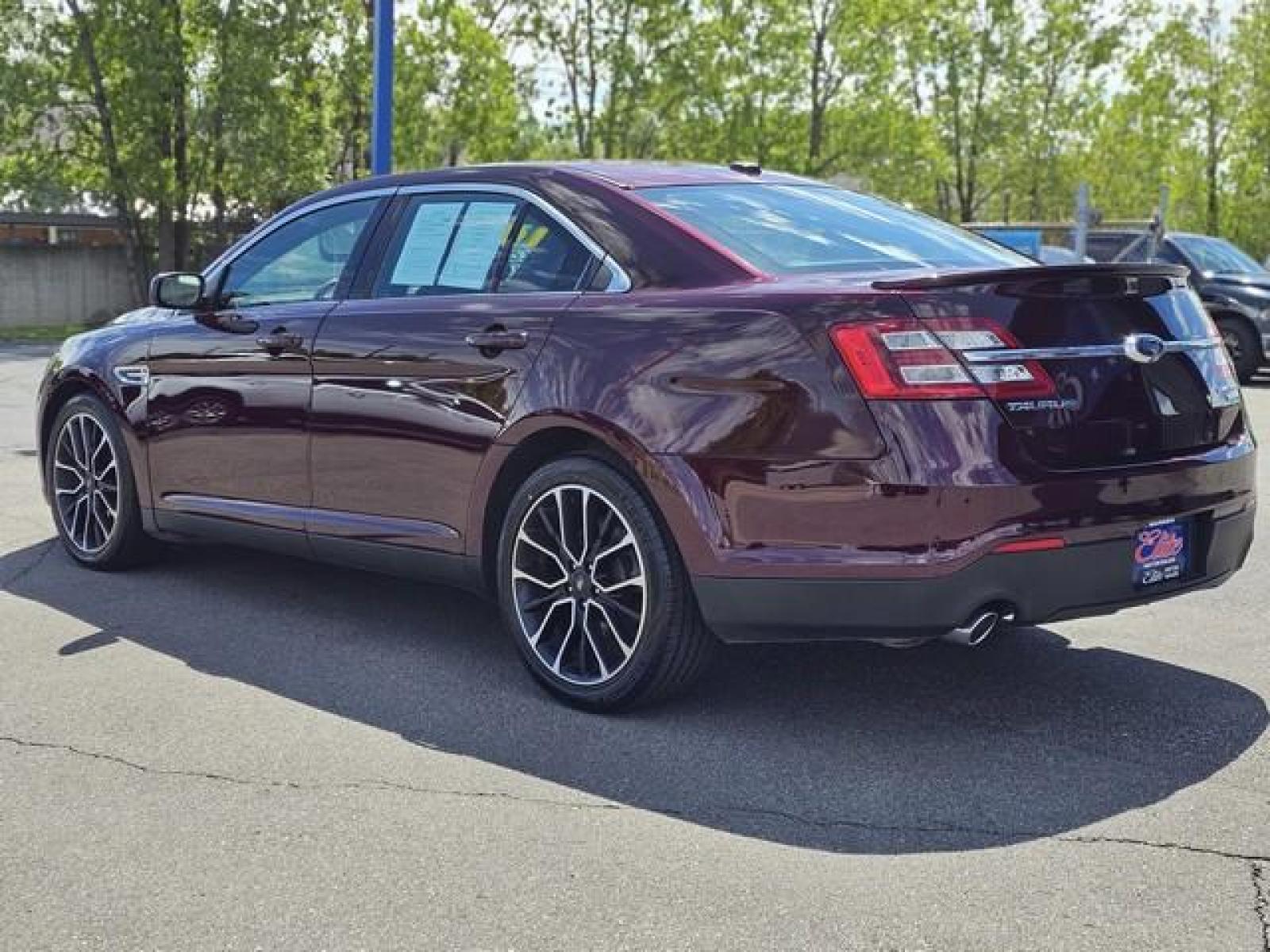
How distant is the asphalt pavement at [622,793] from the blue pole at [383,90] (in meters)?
7.65

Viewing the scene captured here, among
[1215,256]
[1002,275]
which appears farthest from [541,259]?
[1215,256]

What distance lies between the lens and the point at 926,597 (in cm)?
399

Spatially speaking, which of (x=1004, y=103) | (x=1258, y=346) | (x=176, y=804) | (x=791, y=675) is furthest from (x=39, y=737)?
(x=1004, y=103)

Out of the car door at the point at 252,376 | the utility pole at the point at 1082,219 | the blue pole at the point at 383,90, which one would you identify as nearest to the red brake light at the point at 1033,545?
the car door at the point at 252,376

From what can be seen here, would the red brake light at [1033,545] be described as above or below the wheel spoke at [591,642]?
above

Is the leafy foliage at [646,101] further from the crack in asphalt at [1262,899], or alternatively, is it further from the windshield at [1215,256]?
the crack in asphalt at [1262,899]

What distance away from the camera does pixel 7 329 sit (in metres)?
29.4

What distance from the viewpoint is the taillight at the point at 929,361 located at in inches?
156

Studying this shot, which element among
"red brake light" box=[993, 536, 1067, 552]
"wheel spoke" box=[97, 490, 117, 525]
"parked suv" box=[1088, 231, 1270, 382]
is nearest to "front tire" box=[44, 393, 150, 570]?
"wheel spoke" box=[97, 490, 117, 525]

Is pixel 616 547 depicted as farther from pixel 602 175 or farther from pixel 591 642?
pixel 602 175

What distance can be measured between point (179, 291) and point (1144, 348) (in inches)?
142

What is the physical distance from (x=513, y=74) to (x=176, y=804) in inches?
1465

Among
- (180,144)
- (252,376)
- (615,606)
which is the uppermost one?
(180,144)

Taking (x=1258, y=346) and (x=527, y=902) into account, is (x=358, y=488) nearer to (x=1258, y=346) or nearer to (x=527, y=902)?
(x=527, y=902)
